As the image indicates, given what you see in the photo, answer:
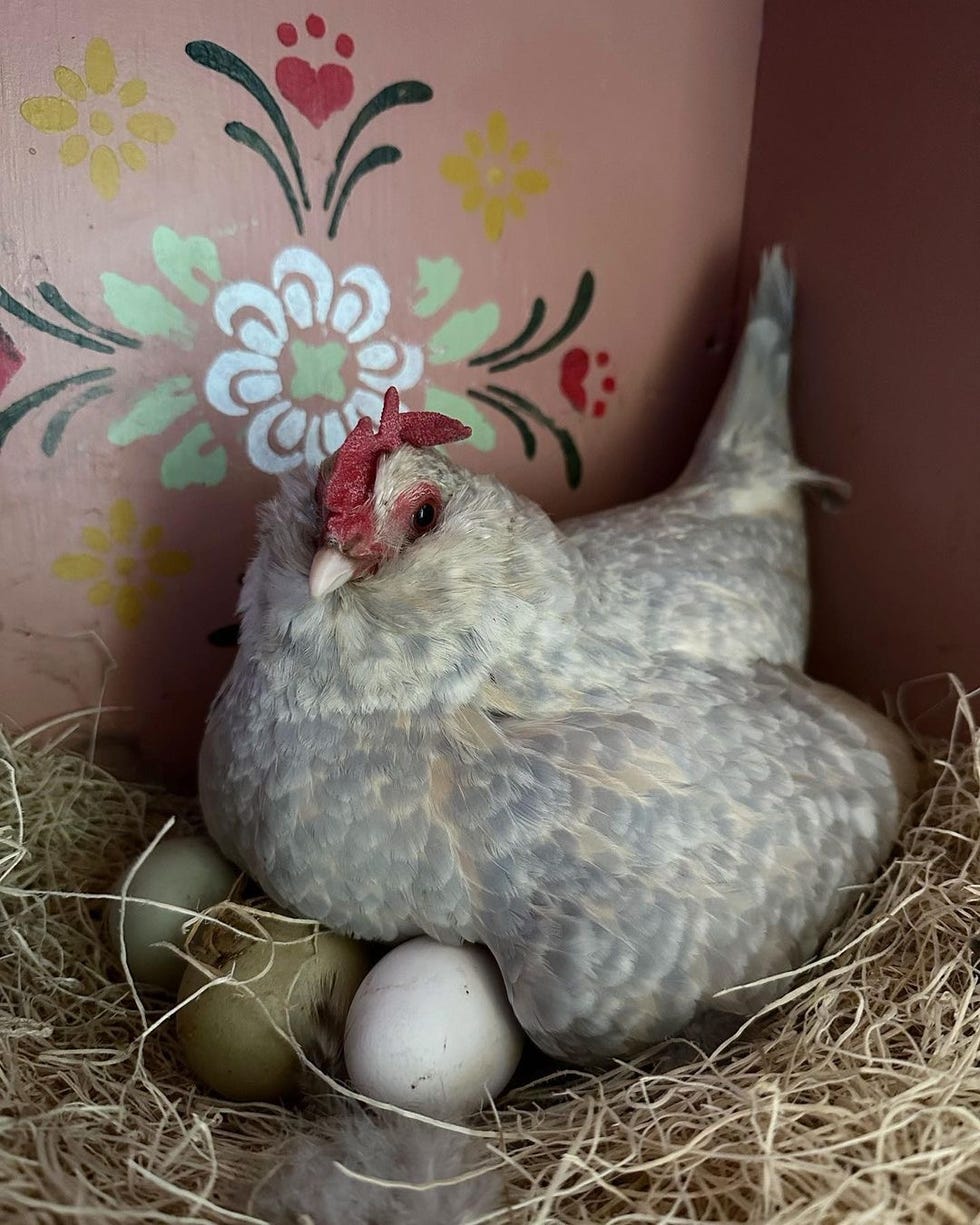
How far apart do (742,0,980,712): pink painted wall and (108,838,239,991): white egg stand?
1.12 metres

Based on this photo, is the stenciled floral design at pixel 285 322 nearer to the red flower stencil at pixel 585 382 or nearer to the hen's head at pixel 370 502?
the red flower stencil at pixel 585 382

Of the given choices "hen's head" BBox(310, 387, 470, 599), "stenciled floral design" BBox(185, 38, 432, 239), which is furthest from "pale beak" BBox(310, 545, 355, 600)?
"stenciled floral design" BBox(185, 38, 432, 239)

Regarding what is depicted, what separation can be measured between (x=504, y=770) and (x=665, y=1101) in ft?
1.23

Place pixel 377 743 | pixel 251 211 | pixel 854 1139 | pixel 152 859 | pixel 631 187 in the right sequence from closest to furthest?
pixel 854 1139 → pixel 377 743 → pixel 152 859 → pixel 251 211 → pixel 631 187

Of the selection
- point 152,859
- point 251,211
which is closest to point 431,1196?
point 152,859

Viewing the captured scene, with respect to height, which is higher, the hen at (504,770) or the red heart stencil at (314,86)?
the red heart stencil at (314,86)

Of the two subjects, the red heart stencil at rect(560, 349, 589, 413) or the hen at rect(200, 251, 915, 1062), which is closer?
the hen at rect(200, 251, 915, 1062)

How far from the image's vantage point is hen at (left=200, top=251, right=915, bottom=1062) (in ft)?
3.34

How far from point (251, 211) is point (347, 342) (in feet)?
0.75

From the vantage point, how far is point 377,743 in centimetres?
107

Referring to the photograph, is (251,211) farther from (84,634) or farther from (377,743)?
(377,743)

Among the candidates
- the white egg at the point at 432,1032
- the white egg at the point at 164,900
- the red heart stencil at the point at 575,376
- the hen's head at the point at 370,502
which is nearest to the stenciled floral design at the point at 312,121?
the red heart stencil at the point at 575,376

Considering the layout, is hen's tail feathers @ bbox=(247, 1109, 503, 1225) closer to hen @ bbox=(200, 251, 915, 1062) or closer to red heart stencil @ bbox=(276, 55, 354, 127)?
hen @ bbox=(200, 251, 915, 1062)

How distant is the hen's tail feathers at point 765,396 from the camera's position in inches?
63.4
